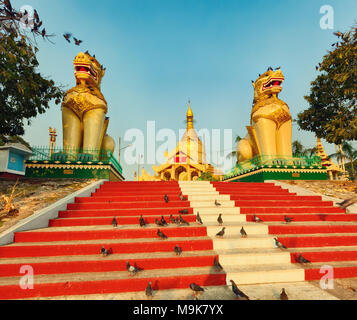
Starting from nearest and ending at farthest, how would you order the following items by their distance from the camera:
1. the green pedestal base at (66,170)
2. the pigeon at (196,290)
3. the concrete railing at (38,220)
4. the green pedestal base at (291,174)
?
the pigeon at (196,290) < the concrete railing at (38,220) < the green pedestal base at (66,170) < the green pedestal base at (291,174)

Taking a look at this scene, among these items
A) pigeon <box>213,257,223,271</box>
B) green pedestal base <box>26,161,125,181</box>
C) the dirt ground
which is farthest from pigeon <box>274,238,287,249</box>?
green pedestal base <box>26,161,125,181</box>

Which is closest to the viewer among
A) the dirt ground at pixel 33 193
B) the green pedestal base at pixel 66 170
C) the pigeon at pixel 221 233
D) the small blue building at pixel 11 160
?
the pigeon at pixel 221 233

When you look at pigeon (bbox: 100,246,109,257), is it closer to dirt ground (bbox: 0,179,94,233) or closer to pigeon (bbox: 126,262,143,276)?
pigeon (bbox: 126,262,143,276)

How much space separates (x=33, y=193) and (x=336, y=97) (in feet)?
50.0

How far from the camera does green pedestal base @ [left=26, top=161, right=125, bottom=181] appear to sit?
31.2 ft

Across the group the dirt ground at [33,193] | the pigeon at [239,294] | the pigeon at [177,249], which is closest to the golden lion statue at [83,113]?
the dirt ground at [33,193]

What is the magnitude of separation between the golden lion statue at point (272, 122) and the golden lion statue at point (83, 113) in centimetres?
950

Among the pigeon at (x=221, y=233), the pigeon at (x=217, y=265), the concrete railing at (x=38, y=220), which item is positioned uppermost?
the concrete railing at (x=38, y=220)

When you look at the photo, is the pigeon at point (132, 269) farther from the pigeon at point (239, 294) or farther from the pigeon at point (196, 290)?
the pigeon at point (239, 294)

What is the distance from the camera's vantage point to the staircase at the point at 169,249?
10.8ft
